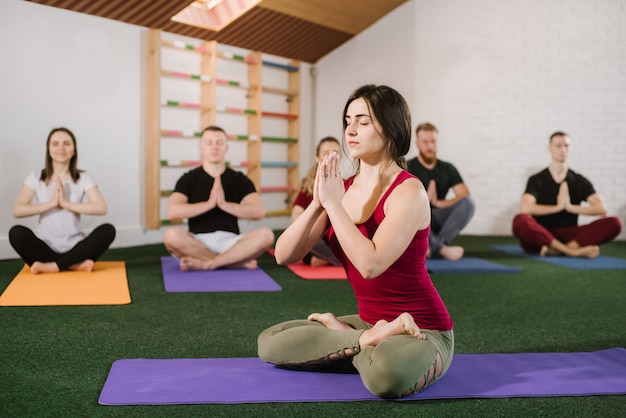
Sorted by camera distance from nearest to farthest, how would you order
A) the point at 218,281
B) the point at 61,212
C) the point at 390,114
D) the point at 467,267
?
Result: the point at 390,114 < the point at 218,281 < the point at 61,212 < the point at 467,267

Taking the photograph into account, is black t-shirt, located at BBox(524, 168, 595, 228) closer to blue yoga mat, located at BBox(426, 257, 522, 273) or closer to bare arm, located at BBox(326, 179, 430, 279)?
blue yoga mat, located at BBox(426, 257, 522, 273)

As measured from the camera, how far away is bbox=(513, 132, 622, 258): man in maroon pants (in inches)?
227

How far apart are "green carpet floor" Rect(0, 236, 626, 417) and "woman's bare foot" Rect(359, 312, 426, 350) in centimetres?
19

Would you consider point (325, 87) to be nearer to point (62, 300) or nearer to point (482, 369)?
point (62, 300)

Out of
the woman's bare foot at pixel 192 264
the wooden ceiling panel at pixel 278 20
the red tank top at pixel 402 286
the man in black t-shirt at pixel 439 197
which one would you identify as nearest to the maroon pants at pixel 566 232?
the man in black t-shirt at pixel 439 197

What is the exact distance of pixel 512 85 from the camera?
7816 millimetres

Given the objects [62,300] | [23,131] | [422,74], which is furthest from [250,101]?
[62,300]

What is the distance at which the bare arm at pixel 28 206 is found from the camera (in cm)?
449

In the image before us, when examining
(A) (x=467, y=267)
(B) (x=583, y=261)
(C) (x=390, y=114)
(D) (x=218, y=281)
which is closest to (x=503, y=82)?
(B) (x=583, y=261)

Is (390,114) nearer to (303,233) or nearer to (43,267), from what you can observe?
(303,233)

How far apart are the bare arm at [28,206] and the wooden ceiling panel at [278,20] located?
1.75 m

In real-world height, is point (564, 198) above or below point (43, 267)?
above

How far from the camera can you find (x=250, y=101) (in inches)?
299

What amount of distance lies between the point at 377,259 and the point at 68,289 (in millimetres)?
2427
